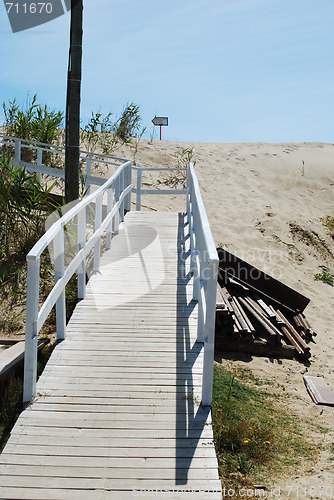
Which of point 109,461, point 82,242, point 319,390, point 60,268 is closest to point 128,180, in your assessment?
point 82,242

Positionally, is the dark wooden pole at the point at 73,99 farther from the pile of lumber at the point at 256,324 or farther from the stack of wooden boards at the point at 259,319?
the pile of lumber at the point at 256,324

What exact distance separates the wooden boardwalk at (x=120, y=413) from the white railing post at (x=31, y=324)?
0.55 ft

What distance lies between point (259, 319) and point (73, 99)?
5.02 metres

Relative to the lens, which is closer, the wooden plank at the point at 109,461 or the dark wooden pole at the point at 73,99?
the wooden plank at the point at 109,461

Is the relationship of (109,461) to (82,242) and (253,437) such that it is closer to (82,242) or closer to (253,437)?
(253,437)

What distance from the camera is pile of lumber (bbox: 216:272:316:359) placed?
8812 millimetres

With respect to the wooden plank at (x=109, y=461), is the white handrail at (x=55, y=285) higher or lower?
higher

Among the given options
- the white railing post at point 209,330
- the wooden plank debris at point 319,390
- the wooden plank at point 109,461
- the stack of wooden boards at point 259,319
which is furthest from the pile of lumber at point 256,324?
the wooden plank at point 109,461

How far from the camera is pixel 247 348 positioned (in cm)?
894

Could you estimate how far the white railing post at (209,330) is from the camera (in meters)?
4.66

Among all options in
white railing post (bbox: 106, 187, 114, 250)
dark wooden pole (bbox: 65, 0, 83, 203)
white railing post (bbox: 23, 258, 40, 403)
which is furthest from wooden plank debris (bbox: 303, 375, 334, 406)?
dark wooden pole (bbox: 65, 0, 83, 203)

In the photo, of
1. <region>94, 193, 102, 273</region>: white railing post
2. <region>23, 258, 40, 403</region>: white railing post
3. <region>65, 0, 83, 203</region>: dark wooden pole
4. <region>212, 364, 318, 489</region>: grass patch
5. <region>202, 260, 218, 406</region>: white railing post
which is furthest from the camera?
<region>65, 0, 83, 203</region>: dark wooden pole

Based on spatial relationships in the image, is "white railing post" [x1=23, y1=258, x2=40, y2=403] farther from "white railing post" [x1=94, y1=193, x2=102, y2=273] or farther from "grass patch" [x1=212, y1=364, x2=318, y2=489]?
"white railing post" [x1=94, y1=193, x2=102, y2=273]

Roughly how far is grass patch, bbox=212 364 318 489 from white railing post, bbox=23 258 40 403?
6.37ft
